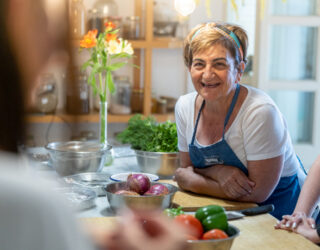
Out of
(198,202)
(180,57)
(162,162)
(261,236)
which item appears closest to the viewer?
(261,236)

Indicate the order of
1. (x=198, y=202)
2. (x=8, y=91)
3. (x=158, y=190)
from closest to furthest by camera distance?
(x=8, y=91)
(x=158, y=190)
(x=198, y=202)

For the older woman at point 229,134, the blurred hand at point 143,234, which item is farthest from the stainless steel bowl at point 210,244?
the older woman at point 229,134

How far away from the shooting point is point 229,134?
1966 millimetres

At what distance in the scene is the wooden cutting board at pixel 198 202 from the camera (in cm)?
182

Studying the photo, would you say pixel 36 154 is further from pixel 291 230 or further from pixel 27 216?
pixel 27 216

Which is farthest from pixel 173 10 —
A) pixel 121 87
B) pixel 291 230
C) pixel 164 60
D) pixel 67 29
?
pixel 67 29

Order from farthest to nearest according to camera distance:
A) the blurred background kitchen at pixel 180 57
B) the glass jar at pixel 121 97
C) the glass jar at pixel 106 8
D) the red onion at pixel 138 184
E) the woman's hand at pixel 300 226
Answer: the glass jar at pixel 106 8
the glass jar at pixel 121 97
the blurred background kitchen at pixel 180 57
the red onion at pixel 138 184
the woman's hand at pixel 300 226

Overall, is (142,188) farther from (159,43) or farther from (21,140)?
(159,43)

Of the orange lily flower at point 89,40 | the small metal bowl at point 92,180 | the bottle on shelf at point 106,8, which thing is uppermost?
the bottle on shelf at point 106,8

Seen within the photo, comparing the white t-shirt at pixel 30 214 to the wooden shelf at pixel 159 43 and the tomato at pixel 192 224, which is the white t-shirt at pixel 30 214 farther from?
the wooden shelf at pixel 159 43

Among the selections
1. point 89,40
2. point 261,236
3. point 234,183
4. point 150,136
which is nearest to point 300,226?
point 261,236

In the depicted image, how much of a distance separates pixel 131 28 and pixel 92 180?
2555mm

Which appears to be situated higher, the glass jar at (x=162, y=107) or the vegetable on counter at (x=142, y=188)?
the vegetable on counter at (x=142, y=188)

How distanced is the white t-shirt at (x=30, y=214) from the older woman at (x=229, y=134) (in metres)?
1.39
